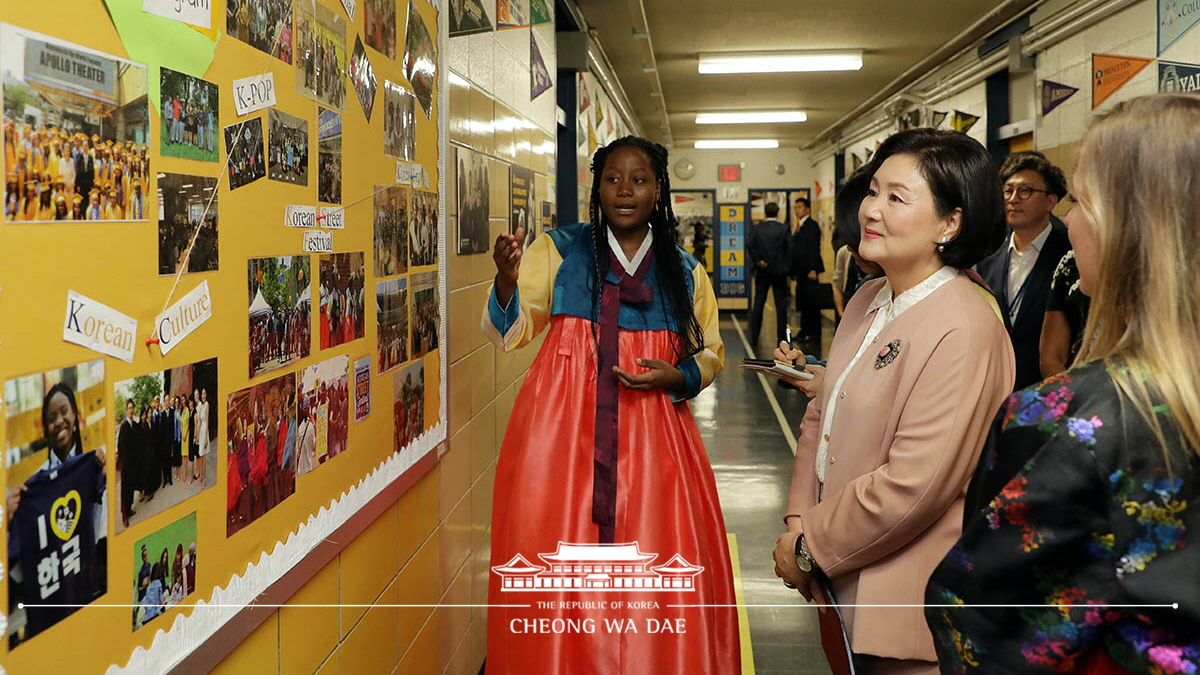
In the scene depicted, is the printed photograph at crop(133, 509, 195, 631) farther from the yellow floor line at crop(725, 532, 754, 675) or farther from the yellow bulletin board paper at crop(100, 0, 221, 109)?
the yellow floor line at crop(725, 532, 754, 675)

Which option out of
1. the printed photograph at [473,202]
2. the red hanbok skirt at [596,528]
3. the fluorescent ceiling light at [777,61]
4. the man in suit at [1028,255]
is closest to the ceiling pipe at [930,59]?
the fluorescent ceiling light at [777,61]

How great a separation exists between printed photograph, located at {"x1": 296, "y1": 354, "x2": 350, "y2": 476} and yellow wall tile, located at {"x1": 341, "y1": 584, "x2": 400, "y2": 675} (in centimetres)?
43

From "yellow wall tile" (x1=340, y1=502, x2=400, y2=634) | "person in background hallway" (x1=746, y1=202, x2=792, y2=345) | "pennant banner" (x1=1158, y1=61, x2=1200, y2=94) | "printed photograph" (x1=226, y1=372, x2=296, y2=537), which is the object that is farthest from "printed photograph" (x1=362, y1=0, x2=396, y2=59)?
"person in background hallway" (x1=746, y1=202, x2=792, y2=345)

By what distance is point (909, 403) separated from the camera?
1501 millimetres

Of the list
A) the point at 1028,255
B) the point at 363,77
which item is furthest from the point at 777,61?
the point at 363,77

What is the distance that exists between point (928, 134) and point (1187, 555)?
94 cm

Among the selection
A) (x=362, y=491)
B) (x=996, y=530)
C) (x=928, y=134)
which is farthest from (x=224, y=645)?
(x=928, y=134)

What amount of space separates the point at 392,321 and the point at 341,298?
31 cm

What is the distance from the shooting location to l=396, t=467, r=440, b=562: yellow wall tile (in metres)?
2.14

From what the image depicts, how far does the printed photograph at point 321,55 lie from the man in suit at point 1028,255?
2.45 m

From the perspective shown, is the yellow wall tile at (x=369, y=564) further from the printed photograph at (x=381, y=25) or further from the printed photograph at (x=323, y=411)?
the printed photograph at (x=381, y=25)

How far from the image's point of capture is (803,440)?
75.0 inches

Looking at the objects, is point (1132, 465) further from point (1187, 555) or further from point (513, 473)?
point (513, 473)

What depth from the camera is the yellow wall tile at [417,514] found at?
2.14m
